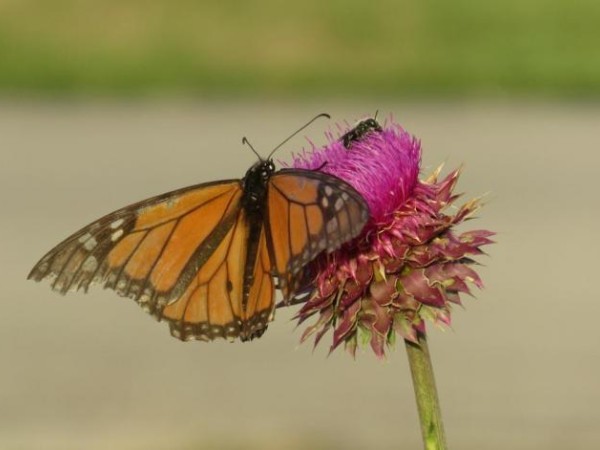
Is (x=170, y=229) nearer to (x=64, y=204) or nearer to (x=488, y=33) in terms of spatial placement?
(x=64, y=204)

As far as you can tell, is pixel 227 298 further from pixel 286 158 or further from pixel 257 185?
A: pixel 286 158

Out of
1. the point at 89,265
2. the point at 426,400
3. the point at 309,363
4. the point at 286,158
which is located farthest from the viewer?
the point at 286,158

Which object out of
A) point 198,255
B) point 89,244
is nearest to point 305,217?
point 198,255

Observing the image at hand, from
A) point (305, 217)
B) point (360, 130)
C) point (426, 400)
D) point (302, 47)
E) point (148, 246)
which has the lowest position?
point (426, 400)

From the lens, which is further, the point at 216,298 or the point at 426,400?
the point at 216,298

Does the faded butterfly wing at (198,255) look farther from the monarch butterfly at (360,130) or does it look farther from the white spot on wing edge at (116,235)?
the monarch butterfly at (360,130)

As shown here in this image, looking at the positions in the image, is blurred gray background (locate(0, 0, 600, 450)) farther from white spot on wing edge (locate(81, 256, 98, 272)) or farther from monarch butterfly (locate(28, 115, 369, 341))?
white spot on wing edge (locate(81, 256, 98, 272))

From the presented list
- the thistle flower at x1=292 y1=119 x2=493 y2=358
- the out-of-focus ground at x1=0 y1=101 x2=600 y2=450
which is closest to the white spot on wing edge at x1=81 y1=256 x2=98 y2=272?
the thistle flower at x1=292 y1=119 x2=493 y2=358

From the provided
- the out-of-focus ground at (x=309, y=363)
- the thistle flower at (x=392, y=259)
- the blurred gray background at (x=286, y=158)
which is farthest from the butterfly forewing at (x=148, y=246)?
the out-of-focus ground at (x=309, y=363)
